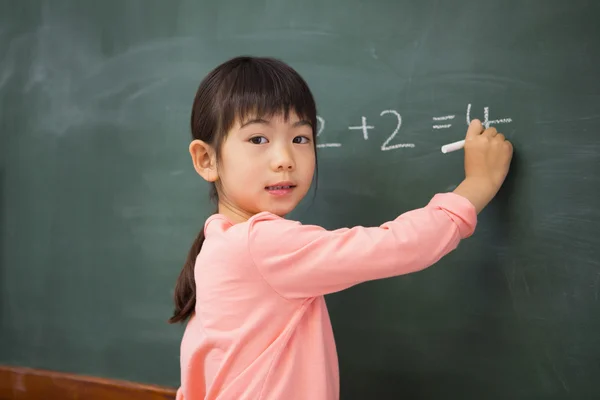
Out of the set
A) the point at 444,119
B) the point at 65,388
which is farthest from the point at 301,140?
the point at 65,388

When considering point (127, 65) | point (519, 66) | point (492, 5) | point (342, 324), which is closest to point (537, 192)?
point (519, 66)

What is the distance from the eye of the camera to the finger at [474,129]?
3.63 feet

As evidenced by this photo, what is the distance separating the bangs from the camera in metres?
1.07

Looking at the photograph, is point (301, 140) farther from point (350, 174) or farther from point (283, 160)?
point (350, 174)

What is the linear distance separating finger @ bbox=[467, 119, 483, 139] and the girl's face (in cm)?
30

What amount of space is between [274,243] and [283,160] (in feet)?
0.54

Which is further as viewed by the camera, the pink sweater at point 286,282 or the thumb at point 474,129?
the thumb at point 474,129

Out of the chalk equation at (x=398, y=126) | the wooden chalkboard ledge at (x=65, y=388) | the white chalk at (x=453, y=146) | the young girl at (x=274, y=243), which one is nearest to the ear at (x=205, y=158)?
the young girl at (x=274, y=243)

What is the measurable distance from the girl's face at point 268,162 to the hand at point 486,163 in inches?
11.5

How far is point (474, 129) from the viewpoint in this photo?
1.11 metres

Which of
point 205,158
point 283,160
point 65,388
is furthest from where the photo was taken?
point 65,388

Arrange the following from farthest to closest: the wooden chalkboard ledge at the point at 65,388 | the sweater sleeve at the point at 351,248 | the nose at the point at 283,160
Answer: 1. the wooden chalkboard ledge at the point at 65,388
2. the nose at the point at 283,160
3. the sweater sleeve at the point at 351,248

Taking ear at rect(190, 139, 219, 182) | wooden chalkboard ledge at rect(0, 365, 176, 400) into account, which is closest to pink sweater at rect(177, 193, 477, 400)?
ear at rect(190, 139, 219, 182)

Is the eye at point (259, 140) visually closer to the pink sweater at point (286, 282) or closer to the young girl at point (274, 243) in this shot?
the young girl at point (274, 243)
